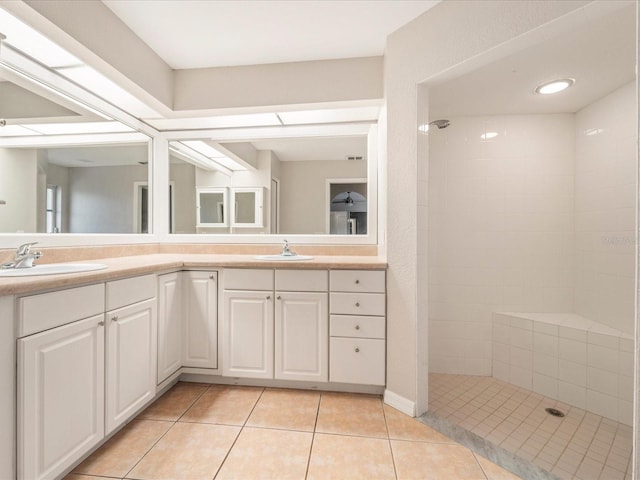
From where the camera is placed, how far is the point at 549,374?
6.86 feet

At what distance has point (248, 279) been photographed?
6.30 feet

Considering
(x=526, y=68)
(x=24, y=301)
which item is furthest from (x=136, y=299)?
(x=526, y=68)

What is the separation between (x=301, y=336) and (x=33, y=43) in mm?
2095

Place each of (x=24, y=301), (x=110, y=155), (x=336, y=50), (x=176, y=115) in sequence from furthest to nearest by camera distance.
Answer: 1. (x=176, y=115)
2. (x=110, y=155)
3. (x=336, y=50)
4. (x=24, y=301)

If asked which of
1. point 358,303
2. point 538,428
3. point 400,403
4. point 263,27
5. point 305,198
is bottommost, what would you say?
point 538,428

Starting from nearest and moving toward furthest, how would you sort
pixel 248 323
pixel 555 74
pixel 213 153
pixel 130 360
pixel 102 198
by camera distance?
pixel 130 360, pixel 555 74, pixel 248 323, pixel 102 198, pixel 213 153

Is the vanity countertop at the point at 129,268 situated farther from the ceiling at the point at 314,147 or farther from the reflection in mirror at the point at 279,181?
the ceiling at the point at 314,147

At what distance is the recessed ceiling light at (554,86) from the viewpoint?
6.23ft

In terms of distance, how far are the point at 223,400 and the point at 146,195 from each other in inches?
67.9

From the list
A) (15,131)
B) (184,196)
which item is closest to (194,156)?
(184,196)

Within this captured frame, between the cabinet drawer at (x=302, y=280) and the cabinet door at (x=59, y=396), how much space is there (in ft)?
3.06

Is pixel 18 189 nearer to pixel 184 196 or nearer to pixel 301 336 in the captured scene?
pixel 184 196

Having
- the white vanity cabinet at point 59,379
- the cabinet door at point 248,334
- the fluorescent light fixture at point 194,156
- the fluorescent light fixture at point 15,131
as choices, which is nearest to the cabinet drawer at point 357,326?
the cabinet door at point 248,334

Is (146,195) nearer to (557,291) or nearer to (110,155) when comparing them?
(110,155)
